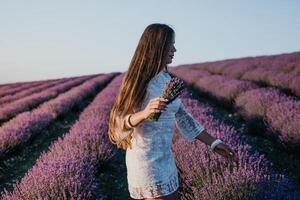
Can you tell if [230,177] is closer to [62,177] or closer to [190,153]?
[190,153]

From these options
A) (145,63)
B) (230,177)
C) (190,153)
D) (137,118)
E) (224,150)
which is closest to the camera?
(137,118)

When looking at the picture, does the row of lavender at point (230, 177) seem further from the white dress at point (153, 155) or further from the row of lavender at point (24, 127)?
the row of lavender at point (24, 127)

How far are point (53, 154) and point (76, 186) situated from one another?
1.53 metres

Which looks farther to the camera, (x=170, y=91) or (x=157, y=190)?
(x=157, y=190)

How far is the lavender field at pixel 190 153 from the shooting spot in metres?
3.26

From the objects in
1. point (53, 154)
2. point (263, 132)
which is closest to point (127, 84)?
point (53, 154)

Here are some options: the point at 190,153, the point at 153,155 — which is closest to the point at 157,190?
the point at 153,155

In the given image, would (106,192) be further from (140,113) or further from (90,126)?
(140,113)

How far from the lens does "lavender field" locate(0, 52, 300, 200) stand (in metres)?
3.26

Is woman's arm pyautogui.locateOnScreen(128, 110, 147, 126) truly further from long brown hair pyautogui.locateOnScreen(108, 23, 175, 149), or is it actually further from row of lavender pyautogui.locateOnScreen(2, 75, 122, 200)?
row of lavender pyautogui.locateOnScreen(2, 75, 122, 200)

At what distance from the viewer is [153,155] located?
2.30 m

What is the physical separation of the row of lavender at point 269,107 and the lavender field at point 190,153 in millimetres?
11

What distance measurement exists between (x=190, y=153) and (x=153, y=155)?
5.87 feet

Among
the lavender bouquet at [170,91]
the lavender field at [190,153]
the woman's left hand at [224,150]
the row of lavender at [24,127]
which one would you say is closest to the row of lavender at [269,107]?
the lavender field at [190,153]
